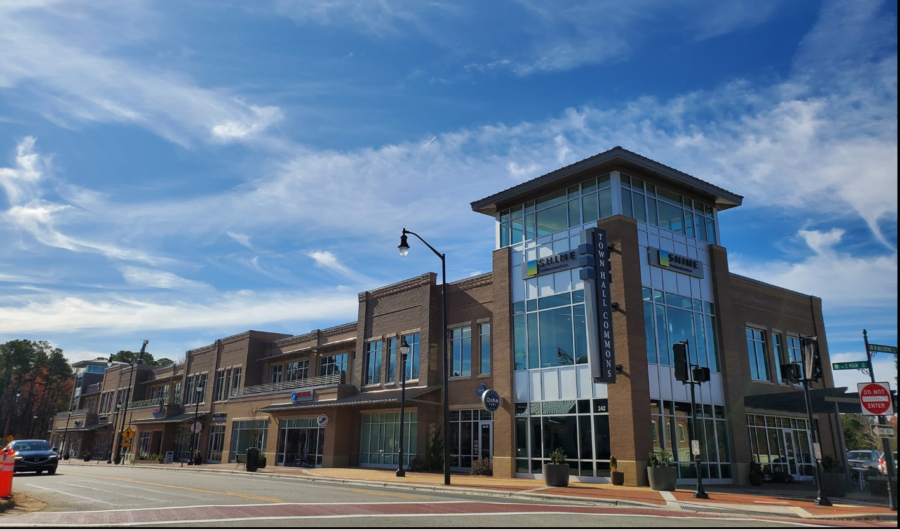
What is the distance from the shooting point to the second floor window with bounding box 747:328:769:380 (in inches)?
1235

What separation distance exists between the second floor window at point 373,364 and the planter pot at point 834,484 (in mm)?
23211

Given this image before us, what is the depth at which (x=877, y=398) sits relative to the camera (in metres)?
14.1

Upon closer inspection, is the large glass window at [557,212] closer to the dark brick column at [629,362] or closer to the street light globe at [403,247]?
the dark brick column at [629,362]

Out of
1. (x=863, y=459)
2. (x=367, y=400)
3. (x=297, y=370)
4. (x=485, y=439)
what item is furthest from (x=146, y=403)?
(x=863, y=459)

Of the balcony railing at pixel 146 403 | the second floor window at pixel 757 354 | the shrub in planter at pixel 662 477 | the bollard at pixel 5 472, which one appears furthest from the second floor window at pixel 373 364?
the balcony railing at pixel 146 403

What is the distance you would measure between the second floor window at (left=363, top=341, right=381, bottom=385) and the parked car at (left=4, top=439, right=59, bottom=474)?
52.5 ft

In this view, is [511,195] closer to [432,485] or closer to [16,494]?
Result: [432,485]

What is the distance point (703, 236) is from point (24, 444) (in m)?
33.8

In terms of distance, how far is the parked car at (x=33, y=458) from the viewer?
2767 centimetres

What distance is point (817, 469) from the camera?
55.8 ft

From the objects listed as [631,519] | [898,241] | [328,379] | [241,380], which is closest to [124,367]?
[241,380]

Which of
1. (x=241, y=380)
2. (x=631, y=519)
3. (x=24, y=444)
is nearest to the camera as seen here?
(x=631, y=519)

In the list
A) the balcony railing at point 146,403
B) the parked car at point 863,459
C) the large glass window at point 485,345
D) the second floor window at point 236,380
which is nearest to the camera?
the large glass window at point 485,345

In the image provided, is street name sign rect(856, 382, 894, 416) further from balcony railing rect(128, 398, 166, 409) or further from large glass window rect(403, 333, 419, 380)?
balcony railing rect(128, 398, 166, 409)
